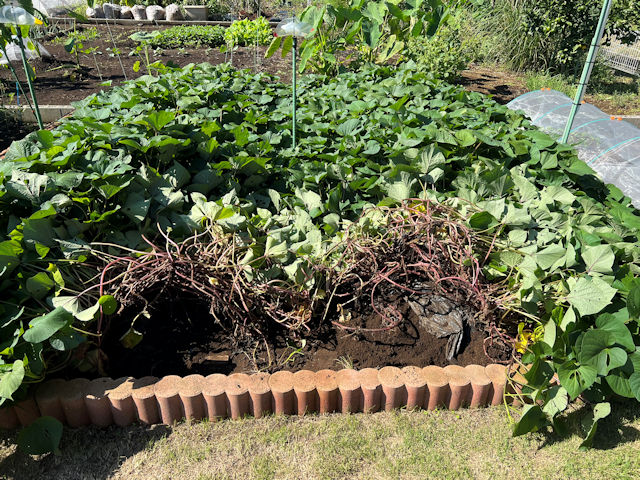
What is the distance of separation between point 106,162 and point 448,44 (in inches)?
190

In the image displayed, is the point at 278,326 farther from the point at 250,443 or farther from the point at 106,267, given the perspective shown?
the point at 106,267

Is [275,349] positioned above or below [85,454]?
above

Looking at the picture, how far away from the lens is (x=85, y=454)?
6.19 ft

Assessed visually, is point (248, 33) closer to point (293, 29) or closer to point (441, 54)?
point (441, 54)

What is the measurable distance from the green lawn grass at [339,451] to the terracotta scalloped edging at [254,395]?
0.05 metres

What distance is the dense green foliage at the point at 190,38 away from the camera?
804 centimetres

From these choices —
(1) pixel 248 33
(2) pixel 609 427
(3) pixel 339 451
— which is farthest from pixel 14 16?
(1) pixel 248 33

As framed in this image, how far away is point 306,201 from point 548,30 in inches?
239

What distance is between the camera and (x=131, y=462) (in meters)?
1.85

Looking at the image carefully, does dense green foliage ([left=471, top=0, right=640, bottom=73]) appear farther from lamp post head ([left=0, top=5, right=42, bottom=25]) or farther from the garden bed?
the garden bed

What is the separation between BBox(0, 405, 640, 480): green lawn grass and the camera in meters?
1.83

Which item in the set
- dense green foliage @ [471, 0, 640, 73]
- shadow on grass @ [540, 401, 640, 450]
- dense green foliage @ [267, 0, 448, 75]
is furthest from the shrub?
shadow on grass @ [540, 401, 640, 450]

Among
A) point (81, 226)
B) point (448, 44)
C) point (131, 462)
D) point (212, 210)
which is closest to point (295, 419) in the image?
point (131, 462)

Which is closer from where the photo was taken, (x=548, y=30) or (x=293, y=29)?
(x=293, y=29)
